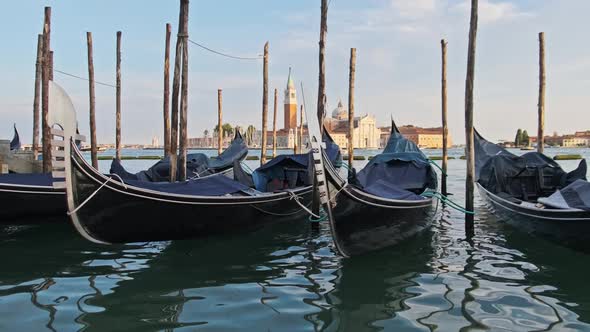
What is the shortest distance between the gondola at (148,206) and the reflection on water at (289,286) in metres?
0.27

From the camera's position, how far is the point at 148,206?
477cm

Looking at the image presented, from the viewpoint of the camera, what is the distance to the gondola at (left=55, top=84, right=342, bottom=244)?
14.2 feet

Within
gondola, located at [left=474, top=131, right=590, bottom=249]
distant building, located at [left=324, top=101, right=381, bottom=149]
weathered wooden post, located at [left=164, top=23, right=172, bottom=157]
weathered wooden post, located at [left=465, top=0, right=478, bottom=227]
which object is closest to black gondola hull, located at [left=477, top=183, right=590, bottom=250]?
gondola, located at [left=474, top=131, right=590, bottom=249]

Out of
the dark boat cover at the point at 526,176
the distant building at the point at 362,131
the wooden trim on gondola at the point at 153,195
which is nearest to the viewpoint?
the wooden trim on gondola at the point at 153,195

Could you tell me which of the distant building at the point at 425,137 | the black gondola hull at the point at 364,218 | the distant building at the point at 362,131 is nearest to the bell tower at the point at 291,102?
the distant building at the point at 362,131

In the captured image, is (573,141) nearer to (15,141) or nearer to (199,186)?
(15,141)

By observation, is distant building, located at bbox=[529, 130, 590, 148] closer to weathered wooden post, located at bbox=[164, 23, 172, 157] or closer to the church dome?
the church dome

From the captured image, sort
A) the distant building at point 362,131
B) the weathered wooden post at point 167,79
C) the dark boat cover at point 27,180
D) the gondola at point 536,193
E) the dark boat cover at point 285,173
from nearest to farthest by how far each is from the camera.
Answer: the gondola at point 536,193, the dark boat cover at point 27,180, the dark boat cover at point 285,173, the weathered wooden post at point 167,79, the distant building at point 362,131

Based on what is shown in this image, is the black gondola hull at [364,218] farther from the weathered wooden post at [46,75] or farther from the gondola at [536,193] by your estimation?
the weathered wooden post at [46,75]

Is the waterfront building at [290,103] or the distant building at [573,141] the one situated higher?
the waterfront building at [290,103]

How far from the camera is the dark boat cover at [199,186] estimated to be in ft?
16.6

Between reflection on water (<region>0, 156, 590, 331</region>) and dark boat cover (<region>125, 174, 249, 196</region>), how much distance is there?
0.60 m

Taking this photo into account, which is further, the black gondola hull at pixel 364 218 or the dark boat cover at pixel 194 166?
the dark boat cover at pixel 194 166

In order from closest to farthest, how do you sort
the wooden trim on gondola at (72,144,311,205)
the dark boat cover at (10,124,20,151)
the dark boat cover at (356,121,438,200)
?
the wooden trim on gondola at (72,144,311,205), the dark boat cover at (356,121,438,200), the dark boat cover at (10,124,20,151)
